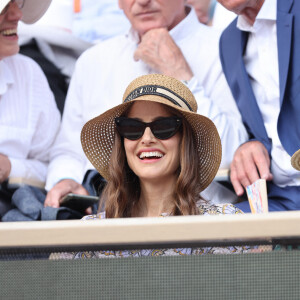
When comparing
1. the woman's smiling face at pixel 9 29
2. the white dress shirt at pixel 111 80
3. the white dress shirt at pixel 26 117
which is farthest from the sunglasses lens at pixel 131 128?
the woman's smiling face at pixel 9 29

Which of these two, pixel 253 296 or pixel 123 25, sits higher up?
pixel 253 296

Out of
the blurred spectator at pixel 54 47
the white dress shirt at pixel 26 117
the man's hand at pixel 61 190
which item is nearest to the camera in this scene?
the man's hand at pixel 61 190

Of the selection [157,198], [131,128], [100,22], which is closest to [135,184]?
[157,198]

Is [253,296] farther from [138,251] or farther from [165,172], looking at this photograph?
[165,172]

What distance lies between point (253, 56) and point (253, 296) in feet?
6.37

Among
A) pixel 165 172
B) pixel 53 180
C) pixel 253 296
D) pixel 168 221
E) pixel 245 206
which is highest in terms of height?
pixel 168 221

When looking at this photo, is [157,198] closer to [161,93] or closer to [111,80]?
[161,93]

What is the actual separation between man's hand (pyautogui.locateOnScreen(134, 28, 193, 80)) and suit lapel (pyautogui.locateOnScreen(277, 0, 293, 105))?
0.45 metres

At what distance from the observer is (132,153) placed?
2215mm

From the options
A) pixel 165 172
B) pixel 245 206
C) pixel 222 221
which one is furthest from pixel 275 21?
pixel 222 221

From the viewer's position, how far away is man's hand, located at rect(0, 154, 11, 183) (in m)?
2.92

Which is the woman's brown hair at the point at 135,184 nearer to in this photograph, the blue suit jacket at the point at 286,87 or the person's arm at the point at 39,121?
the blue suit jacket at the point at 286,87

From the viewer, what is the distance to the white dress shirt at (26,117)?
10.4ft

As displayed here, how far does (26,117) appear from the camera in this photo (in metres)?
3.28
